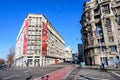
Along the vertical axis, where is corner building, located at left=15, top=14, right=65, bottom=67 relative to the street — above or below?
above

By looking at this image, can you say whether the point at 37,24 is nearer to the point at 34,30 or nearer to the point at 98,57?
the point at 34,30

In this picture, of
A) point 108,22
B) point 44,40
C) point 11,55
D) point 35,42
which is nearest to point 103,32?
point 108,22

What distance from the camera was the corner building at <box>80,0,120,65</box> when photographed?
4547cm

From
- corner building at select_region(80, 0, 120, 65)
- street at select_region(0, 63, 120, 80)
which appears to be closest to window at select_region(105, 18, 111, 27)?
corner building at select_region(80, 0, 120, 65)

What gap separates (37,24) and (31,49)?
12858 millimetres

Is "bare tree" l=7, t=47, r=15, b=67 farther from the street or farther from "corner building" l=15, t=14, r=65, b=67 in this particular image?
Answer: the street

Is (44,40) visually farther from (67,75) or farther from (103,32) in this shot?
(67,75)

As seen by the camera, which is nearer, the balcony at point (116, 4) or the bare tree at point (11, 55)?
the balcony at point (116, 4)

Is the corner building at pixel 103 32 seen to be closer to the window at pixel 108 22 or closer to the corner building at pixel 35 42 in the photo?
the window at pixel 108 22

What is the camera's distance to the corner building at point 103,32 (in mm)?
45469

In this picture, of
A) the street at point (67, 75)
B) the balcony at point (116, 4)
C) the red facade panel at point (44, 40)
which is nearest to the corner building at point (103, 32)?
the balcony at point (116, 4)

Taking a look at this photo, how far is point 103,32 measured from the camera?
157ft

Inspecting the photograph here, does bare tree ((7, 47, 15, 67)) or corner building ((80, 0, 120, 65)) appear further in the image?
bare tree ((7, 47, 15, 67))

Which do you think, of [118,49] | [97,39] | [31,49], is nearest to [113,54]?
[118,49]
